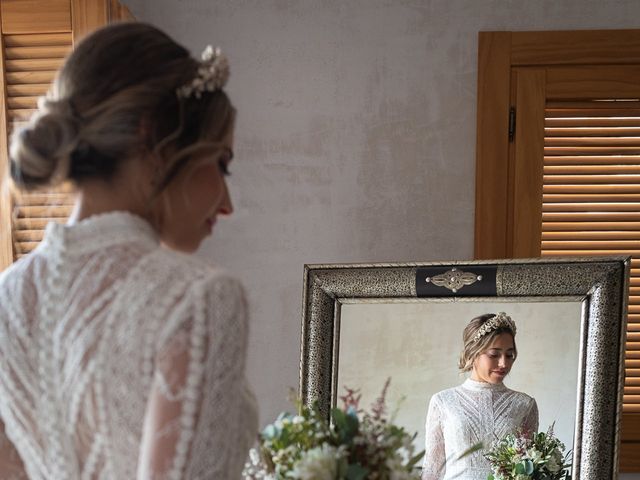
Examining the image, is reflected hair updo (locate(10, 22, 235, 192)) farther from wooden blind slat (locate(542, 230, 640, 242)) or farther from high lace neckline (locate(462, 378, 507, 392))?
wooden blind slat (locate(542, 230, 640, 242))

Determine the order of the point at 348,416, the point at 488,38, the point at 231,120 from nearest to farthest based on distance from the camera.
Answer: the point at 231,120 → the point at 348,416 → the point at 488,38

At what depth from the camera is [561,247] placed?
182 centimetres

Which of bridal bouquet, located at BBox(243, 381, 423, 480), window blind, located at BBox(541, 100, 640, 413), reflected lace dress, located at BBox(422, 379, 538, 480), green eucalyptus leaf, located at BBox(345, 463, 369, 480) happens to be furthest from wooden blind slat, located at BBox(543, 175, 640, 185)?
green eucalyptus leaf, located at BBox(345, 463, 369, 480)

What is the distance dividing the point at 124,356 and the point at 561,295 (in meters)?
1.10

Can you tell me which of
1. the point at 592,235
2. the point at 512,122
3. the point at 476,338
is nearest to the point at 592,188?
the point at 592,235

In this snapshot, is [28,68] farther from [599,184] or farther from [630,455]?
[630,455]

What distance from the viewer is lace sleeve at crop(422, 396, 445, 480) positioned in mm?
1611

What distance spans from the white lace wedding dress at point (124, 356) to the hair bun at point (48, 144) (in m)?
0.07

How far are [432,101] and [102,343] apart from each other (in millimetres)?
1332

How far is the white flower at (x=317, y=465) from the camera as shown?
0.99 meters

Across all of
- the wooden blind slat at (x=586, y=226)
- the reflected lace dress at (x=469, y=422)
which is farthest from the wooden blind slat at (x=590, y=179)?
the reflected lace dress at (x=469, y=422)

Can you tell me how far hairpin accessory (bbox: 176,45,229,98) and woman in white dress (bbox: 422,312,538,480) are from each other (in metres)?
0.99

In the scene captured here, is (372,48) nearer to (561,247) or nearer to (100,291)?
(561,247)

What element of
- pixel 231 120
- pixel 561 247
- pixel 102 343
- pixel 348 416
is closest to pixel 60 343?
pixel 102 343
